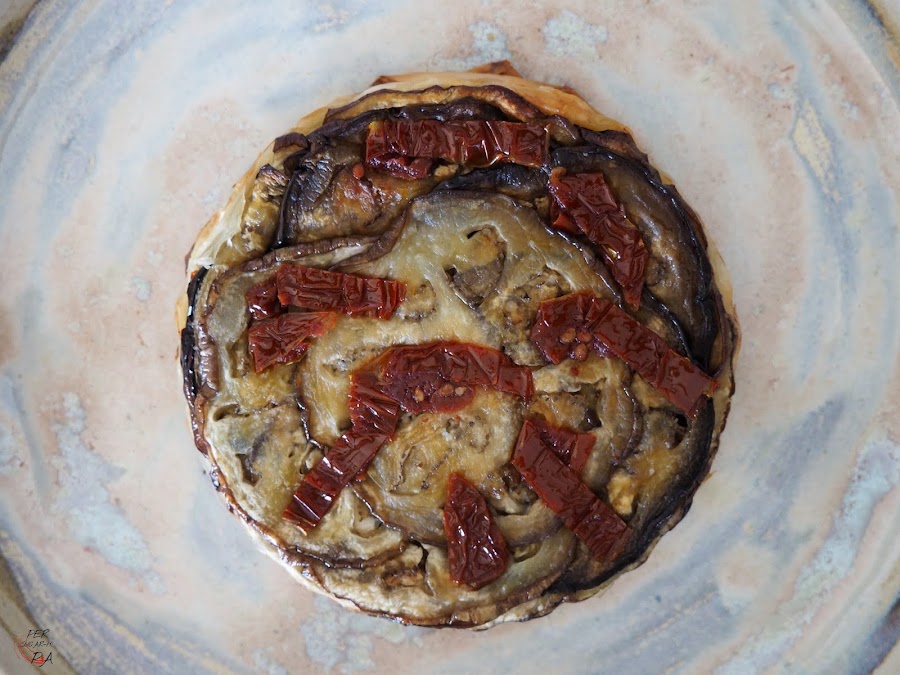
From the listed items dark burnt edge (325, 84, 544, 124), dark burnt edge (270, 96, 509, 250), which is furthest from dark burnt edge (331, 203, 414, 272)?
dark burnt edge (325, 84, 544, 124)

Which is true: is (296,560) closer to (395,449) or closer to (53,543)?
(395,449)

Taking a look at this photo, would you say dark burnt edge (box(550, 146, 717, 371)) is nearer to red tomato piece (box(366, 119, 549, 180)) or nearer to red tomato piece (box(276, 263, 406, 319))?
red tomato piece (box(366, 119, 549, 180))

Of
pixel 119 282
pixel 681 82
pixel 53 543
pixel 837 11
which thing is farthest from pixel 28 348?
pixel 837 11

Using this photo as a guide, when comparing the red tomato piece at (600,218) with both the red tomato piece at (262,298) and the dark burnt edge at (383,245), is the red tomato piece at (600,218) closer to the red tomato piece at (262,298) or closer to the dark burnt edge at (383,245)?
the dark burnt edge at (383,245)

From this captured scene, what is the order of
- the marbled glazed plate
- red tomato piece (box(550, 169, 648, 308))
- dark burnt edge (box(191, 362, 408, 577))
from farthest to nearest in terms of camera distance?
the marbled glazed plate < dark burnt edge (box(191, 362, 408, 577)) < red tomato piece (box(550, 169, 648, 308))

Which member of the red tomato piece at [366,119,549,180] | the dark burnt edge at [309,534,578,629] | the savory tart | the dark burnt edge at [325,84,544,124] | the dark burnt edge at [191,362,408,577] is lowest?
the dark burnt edge at [309,534,578,629]

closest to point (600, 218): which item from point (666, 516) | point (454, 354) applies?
point (454, 354)
